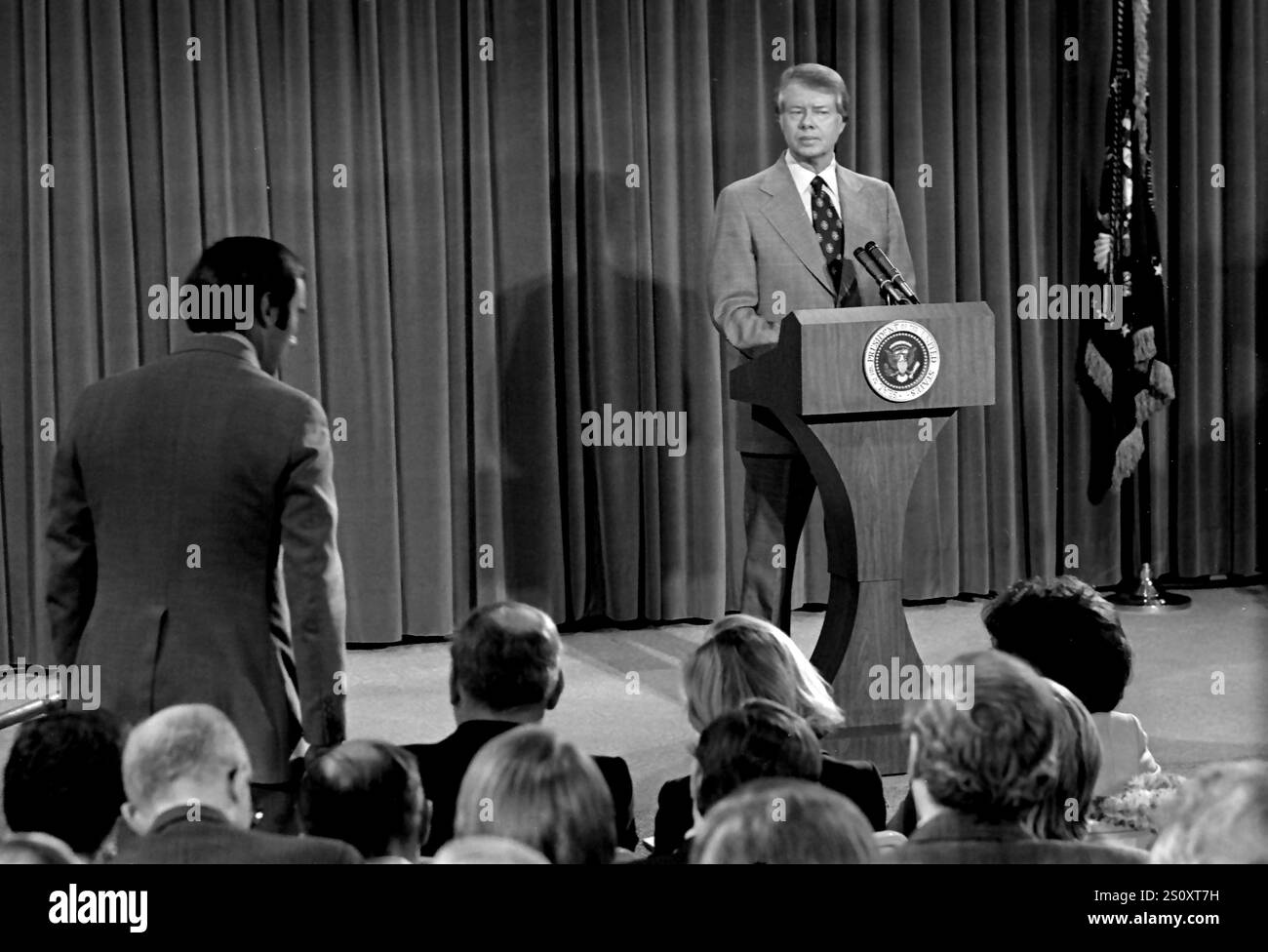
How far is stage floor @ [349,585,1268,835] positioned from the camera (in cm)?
436

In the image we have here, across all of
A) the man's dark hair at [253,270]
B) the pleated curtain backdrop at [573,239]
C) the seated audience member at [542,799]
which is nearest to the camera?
the seated audience member at [542,799]

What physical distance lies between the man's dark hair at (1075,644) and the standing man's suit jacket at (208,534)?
42.7 inches

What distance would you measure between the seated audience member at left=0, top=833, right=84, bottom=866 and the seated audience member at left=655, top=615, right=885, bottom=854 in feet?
3.30

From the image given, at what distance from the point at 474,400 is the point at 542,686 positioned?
3.16 m

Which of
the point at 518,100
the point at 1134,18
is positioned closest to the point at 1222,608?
the point at 1134,18

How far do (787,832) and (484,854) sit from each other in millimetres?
306

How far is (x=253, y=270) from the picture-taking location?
261 cm

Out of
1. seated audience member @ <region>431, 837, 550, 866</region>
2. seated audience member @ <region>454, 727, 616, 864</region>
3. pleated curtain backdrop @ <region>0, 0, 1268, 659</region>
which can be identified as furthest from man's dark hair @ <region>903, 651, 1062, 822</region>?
pleated curtain backdrop @ <region>0, 0, 1268, 659</region>

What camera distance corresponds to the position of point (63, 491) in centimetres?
269

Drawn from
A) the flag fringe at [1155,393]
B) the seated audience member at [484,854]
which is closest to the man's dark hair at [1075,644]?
the seated audience member at [484,854]

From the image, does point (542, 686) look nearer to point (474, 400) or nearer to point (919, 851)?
point (919, 851)

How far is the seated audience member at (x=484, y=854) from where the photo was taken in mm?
1712

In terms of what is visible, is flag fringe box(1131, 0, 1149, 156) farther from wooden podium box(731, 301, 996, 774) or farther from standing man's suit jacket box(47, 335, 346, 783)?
standing man's suit jacket box(47, 335, 346, 783)

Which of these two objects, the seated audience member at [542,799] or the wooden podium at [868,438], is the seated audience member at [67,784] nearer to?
the seated audience member at [542,799]
